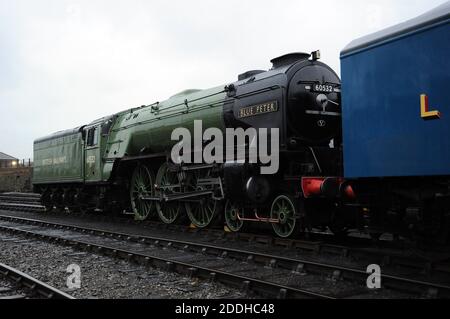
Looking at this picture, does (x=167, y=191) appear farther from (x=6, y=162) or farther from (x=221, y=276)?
(x=6, y=162)

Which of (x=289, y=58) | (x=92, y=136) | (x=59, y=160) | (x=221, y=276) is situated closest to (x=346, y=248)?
(x=221, y=276)

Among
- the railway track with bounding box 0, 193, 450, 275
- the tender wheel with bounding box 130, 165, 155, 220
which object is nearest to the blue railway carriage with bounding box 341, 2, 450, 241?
the railway track with bounding box 0, 193, 450, 275

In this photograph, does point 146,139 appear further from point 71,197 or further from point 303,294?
point 303,294

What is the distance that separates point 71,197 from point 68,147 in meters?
1.87

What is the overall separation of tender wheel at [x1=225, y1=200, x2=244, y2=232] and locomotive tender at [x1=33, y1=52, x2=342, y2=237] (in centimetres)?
2

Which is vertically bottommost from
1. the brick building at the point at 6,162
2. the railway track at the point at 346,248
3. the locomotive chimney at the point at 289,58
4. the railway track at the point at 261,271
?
the railway track at the point at 261,271

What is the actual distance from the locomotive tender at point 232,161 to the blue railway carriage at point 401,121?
1.38 m

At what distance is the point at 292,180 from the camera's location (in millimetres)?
8484

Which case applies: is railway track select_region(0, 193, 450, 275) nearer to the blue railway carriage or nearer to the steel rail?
the blue railway carriage

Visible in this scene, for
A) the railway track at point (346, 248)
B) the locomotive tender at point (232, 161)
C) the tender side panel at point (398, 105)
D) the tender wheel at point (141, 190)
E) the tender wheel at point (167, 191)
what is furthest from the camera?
the tender wheel at point (141, 190)

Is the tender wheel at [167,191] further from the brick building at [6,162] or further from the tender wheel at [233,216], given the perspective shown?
the brick building at [6,162]

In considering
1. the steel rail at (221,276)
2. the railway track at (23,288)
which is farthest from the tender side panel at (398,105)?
the railway track at (23,288)

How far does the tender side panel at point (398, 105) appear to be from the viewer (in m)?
5.20

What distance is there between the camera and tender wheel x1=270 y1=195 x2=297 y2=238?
334 inches
